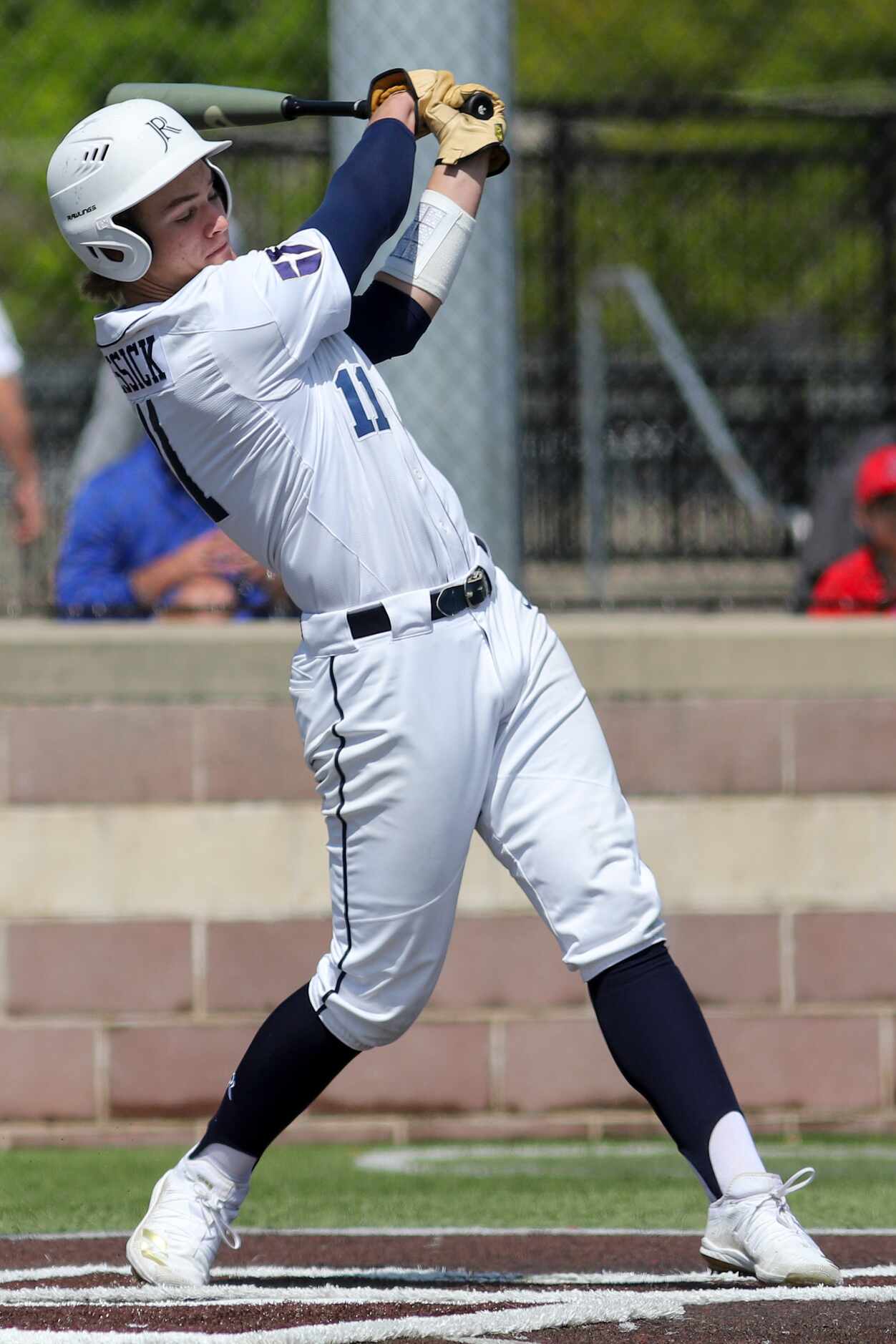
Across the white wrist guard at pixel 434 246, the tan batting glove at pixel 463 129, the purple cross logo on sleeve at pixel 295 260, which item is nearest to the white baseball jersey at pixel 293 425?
the purple cross logo on sleeve at pixel 295 260

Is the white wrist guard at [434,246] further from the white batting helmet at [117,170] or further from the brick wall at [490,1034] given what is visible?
the brick wall at [490,1034]

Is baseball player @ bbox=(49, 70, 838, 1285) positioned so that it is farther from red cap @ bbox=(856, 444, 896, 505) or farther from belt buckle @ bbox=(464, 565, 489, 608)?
red cap @ bbox=(856, 444, 896, 505)

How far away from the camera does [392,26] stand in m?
5.35

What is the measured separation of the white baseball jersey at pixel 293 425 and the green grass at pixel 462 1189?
1525mm

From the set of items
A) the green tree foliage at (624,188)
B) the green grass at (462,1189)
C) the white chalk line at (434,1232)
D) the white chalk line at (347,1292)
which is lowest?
the green grass at (462,1189)

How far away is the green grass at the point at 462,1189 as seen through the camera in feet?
14.1

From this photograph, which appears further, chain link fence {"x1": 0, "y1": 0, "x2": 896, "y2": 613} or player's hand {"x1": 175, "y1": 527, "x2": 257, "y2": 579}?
chain link fence {"x1": 0, "y1": 0, "x2": 896, "y2": 613}

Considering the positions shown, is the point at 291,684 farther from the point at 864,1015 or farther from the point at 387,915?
the point at 864,1015

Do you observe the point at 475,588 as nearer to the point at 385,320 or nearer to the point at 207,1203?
the point at 385,320

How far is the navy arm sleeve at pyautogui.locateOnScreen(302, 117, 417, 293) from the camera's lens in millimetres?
3387

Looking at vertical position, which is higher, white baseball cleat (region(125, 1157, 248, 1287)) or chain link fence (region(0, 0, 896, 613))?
chain link fence (region(0, 0, 896, 613))

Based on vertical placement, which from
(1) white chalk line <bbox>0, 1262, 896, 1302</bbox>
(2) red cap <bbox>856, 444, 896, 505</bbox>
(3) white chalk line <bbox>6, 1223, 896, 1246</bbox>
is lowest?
(3) white chalk line <bbox>6, 1223, 896, 1246</bbox>

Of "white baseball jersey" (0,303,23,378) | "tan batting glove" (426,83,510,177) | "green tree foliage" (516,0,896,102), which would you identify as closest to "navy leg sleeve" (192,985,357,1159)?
"tan batting glove" (426,83,510,177)

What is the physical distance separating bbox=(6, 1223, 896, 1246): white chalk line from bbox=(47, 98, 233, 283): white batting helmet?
1824 millimetres
